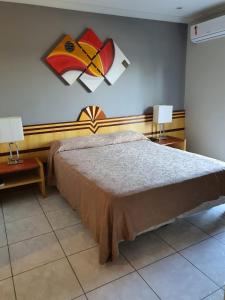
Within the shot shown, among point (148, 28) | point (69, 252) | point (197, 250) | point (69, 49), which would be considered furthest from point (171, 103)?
point (69, 252)

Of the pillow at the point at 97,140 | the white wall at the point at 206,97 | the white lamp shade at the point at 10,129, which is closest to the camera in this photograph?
the white lamp shade at the point at 10,129

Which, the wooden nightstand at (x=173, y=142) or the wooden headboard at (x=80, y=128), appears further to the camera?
the wooden nightstand at (x=173, y=142)

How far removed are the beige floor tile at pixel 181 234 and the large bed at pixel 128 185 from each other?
0.24 meters

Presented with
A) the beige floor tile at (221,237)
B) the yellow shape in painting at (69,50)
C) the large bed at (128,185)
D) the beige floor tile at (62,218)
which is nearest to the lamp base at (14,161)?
the large bed at (128,185)

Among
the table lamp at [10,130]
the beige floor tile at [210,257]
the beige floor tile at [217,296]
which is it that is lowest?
the beige floor tile at [217,296]

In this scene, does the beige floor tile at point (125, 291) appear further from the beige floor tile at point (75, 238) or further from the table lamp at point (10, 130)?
the table lamp at point (10, 130)

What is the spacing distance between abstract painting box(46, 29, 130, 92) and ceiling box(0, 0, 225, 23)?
35 cm

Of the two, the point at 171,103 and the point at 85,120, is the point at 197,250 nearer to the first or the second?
the point at 85,120

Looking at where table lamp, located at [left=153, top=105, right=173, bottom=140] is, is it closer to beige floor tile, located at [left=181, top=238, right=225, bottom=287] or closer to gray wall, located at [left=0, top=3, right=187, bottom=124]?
gray wall, located at [left=0, top=3, right=187, bottom=124]

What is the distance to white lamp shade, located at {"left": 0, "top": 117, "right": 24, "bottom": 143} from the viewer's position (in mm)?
2871

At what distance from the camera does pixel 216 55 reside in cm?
376

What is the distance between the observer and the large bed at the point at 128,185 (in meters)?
1.92

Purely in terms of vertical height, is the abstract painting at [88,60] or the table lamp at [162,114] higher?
the abstract painting at [88,60]

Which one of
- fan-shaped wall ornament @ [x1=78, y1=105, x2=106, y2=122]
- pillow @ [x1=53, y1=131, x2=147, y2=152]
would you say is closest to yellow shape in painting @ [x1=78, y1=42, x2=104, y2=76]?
fan-shaped wall ornament @ [x1=78, y1=105, x2=106, y2=122]
